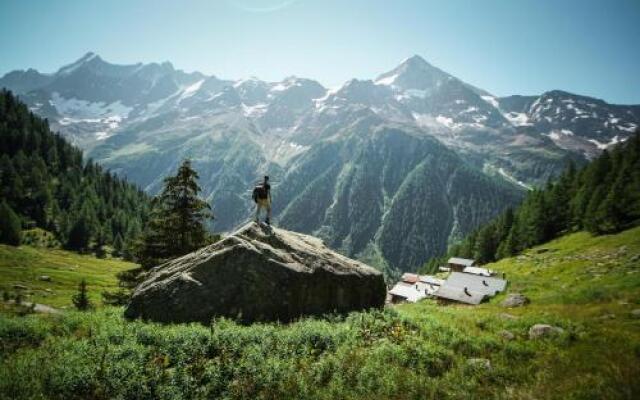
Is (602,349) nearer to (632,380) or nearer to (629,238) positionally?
(632,380)

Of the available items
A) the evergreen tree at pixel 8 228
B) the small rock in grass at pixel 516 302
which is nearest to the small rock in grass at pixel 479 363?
the small rock in grass at pixel 516 302

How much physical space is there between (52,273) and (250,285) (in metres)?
76.2

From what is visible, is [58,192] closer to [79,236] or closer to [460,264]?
[79,236]

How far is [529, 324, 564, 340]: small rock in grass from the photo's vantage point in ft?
51.3

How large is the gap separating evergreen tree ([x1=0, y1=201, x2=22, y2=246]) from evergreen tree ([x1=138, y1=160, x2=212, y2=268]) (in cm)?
8966

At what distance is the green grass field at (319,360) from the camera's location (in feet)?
32.8

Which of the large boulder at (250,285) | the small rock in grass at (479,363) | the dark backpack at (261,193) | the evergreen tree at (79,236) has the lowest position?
the evergreen tree at (79,236)

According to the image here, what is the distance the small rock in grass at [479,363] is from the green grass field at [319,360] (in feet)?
0.16

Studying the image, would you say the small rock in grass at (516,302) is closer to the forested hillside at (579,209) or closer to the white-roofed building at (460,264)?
the forested hillside at (579,209)

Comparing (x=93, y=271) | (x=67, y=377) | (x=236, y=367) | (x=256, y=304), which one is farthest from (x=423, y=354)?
(x=93, y=271)

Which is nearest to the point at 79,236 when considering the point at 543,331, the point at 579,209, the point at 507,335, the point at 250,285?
the point at 250,285

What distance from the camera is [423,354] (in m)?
13.1

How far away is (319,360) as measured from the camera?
41.9ft

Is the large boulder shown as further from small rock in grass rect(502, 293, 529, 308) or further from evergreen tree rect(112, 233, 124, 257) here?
evergreen tree rect(112, 233, 124, 257)
